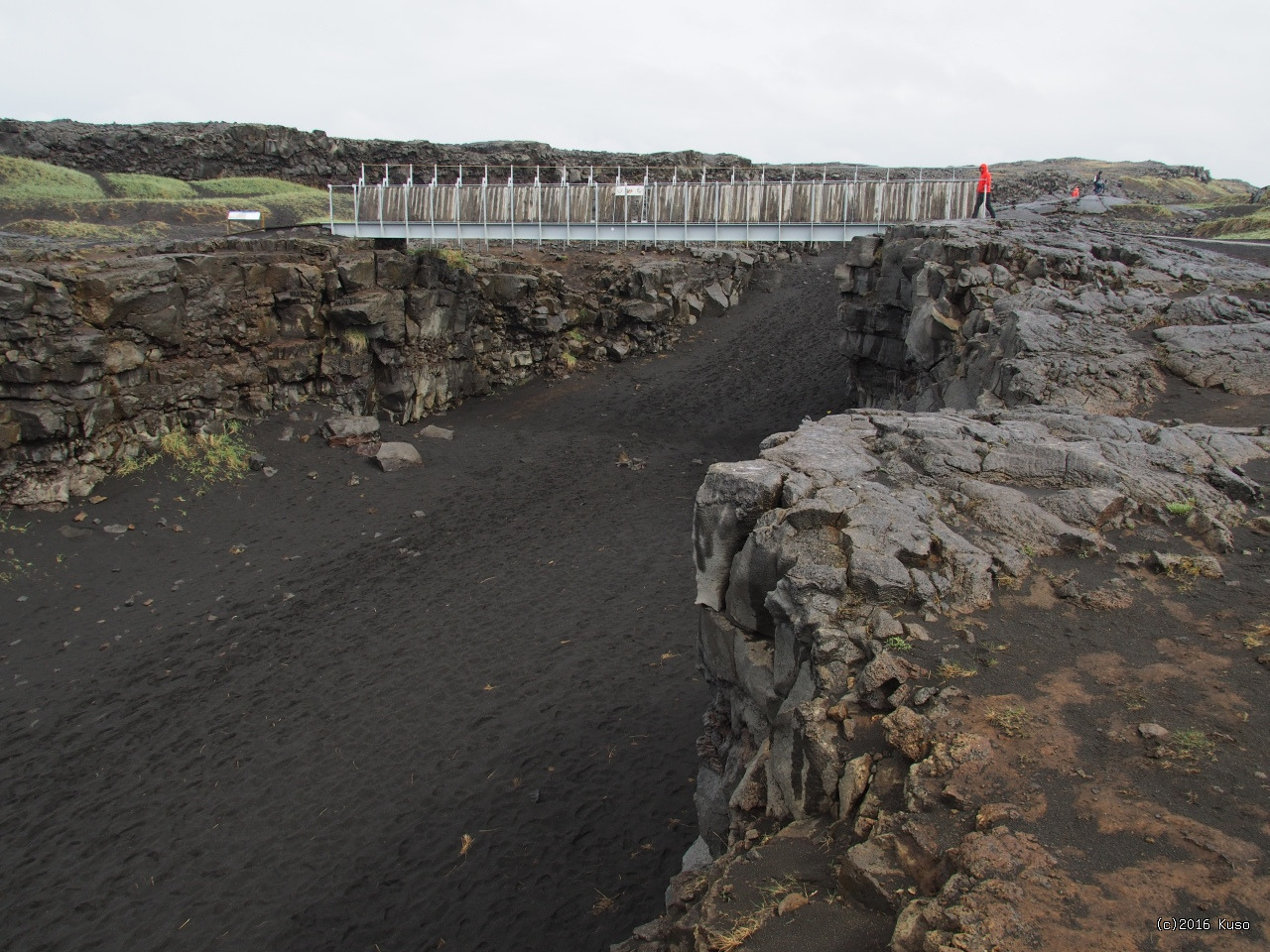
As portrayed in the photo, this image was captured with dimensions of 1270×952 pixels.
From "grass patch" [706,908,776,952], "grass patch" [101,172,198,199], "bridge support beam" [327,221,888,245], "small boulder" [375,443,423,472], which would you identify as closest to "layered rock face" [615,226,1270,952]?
"grass patch" [706,908,776,952]

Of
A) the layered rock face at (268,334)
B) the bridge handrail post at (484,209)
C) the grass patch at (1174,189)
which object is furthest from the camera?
the grass patch at (1174,189)

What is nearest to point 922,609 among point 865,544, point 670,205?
point 865,544

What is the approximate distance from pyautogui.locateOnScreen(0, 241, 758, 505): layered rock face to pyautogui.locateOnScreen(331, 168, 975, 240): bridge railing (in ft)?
6.25

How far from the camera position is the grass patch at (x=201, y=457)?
19.1 metres

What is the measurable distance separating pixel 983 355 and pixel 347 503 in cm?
1438

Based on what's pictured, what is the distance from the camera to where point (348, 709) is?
12641 millimetres

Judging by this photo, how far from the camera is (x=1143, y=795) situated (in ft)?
16.3

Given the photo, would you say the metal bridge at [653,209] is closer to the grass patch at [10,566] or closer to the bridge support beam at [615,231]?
the bridge support beam at [615,231]

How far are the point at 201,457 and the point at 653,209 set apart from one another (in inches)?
594

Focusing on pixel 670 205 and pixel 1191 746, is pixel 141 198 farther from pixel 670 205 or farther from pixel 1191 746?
pixel 1191 746

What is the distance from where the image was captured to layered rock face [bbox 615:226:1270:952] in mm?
4727

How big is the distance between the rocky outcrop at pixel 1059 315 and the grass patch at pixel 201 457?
654 inches

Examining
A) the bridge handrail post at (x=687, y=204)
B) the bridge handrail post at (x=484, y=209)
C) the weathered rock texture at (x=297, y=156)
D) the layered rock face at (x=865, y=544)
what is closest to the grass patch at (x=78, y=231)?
the bridge handrail post at (x=484, y=209)

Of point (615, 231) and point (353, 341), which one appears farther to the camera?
point (615, 231)
